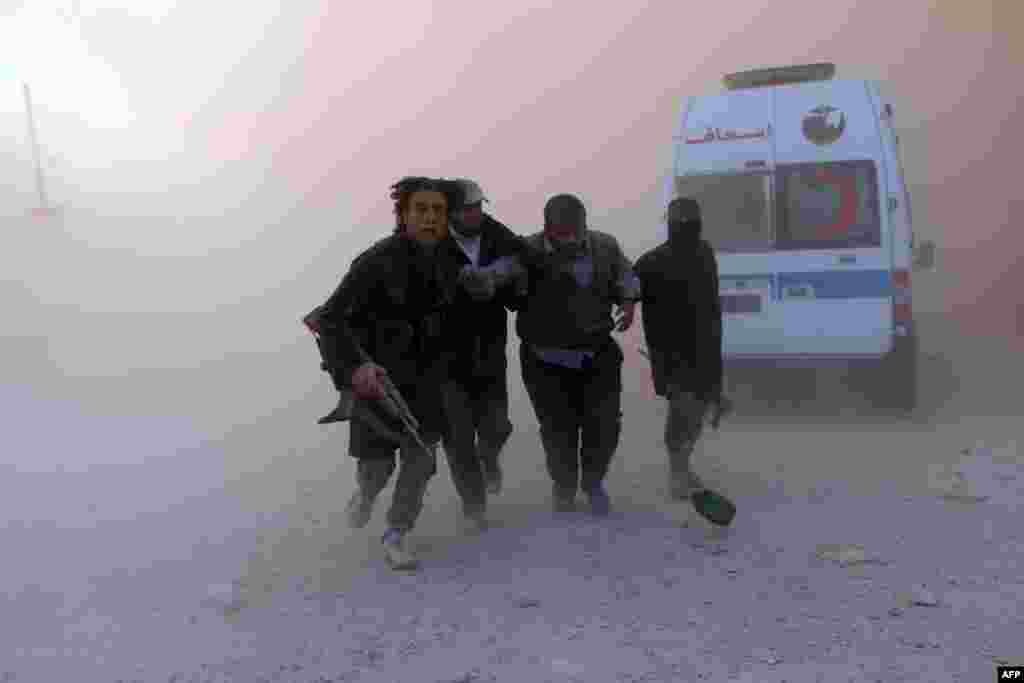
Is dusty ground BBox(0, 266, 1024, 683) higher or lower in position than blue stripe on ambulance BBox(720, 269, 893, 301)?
lower

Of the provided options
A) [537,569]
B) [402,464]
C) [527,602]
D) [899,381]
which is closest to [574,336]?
[402,464]

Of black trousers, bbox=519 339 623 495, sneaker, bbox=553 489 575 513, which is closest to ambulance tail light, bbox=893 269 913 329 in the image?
black trousers, bbox=519 339 623 495

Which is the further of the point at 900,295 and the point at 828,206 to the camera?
the point at 828,206

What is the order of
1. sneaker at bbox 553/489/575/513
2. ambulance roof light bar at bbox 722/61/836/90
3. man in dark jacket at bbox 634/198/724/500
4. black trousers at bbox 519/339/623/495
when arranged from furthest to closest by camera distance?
ambulance roof light bar at bbox 722/61/836/90, man in dark jacket at bbox 634/198/724/500, sneaker at bbox 553/489/575/513, black trousers at bbox 519/339/623/495

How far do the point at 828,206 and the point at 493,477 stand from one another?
143 inches

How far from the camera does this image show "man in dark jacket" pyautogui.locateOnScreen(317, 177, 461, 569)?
468 centimetres

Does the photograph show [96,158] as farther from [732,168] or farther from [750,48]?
[732,168]

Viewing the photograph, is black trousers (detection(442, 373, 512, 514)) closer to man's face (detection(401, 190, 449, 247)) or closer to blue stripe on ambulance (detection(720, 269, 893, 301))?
man's face (detection(401, 190, 449, 247))

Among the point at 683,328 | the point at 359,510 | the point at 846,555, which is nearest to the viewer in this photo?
the point at 846,555

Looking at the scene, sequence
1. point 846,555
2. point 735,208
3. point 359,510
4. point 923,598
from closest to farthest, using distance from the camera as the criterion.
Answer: point 923,598, point 846,555, point 359,510, point 735,208

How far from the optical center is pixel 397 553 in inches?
188

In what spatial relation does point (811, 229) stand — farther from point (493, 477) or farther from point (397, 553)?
point (397, 553)

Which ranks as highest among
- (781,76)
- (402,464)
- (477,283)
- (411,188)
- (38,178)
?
(781,76)

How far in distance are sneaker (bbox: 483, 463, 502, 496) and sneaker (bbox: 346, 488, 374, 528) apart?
32.6 inches
